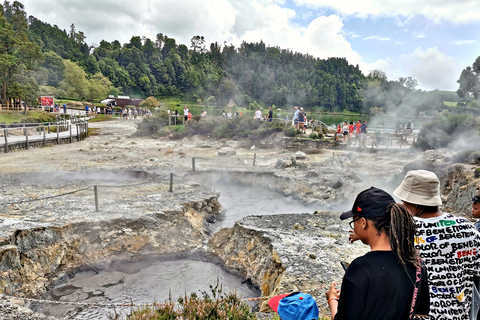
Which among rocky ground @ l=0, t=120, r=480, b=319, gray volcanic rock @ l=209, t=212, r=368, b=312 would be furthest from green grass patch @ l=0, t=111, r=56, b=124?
gray volcanic rock @ l=209, t=212, r=368, b=312

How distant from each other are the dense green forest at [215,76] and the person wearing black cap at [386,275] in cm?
5185

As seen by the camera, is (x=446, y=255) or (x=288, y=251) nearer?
(x=446, y=255)

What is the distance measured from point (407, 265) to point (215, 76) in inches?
3868

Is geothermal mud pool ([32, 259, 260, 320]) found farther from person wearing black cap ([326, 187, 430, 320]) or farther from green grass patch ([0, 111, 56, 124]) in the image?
green grass patch ([0, 111, 56, 124])

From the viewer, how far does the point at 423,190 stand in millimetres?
2154

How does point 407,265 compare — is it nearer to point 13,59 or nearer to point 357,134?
point 357,134

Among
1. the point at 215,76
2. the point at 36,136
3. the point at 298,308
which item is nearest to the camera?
the point at 298,308

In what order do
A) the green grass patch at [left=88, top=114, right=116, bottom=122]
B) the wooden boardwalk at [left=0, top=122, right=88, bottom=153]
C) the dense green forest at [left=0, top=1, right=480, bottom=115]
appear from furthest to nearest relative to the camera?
the dense green forest at [left=0, top=1, right=480, bottom=115], the green grass patch at [left=88, top=114, right=116, bottom=122], the wooden boardwalk at [left=0, top=122, right=88, bottom=153]

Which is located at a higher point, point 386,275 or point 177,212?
point 386,275

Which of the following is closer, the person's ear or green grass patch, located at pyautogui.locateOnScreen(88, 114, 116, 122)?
the person's ear

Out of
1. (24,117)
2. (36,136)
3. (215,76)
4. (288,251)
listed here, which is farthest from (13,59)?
(215,76)

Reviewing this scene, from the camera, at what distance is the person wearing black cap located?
60.1 inches

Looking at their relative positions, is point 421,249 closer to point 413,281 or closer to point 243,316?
point 413,281

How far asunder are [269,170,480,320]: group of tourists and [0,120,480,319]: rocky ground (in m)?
2.76
